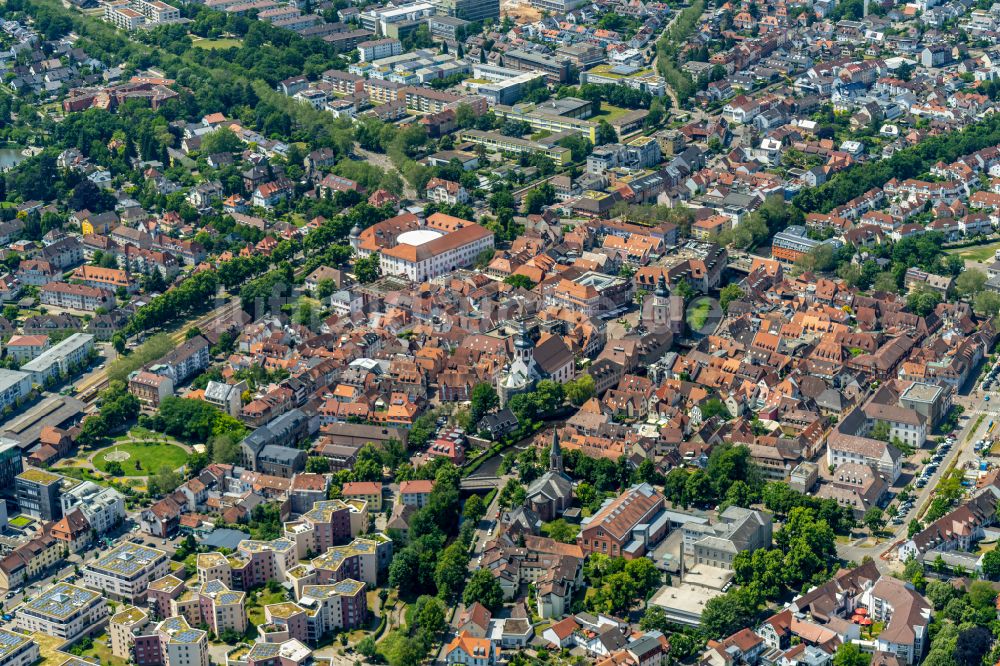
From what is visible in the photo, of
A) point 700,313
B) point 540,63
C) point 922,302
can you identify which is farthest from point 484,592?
point 540,63

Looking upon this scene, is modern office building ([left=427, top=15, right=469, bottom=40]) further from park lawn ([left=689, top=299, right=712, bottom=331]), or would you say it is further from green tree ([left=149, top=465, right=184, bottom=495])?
green tree ([left=149, top=465, right=184, bottom=495])

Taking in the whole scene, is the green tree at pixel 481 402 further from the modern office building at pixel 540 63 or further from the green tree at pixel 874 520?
the modern office building at pixel 540 63

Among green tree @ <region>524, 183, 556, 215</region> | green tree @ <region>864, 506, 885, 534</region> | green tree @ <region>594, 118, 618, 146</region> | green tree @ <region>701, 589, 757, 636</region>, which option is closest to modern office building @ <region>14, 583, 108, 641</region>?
green tree @ <region>701, 589, 757, 636</region>

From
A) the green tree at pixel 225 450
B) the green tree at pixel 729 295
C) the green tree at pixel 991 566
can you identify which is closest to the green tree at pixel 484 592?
the green tree at pixel 225 450

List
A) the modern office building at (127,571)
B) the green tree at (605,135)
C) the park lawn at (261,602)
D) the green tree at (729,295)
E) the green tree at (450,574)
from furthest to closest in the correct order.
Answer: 1. the green tree at (605,135)
2. the green tree at (729,295)
3. the modern office building at (127,571)
4. the green tree at (450,574)
5. the park lawn at (261,602)

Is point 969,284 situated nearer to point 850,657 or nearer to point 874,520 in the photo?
point 874,520
